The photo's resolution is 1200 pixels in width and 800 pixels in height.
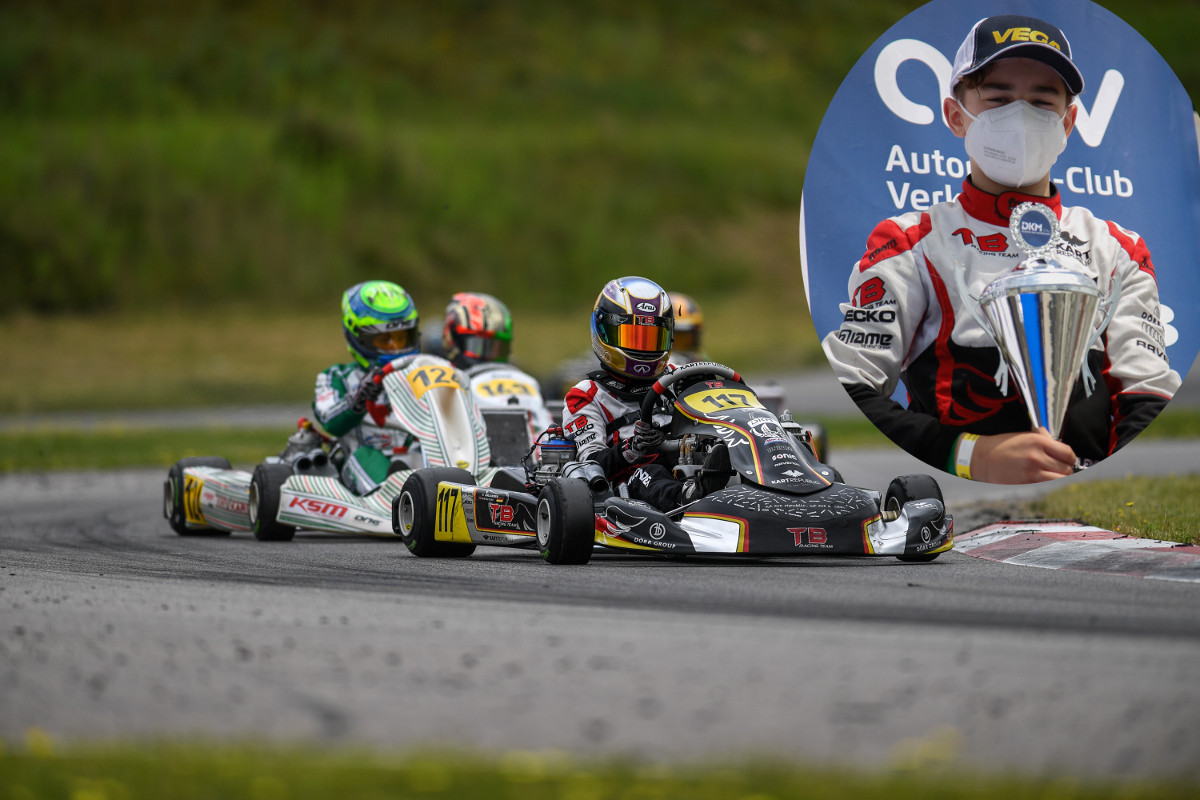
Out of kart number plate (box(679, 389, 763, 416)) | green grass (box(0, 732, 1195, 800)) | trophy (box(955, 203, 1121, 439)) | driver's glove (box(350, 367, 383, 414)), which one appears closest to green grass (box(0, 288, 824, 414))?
driver's glove (box(350, 367, 383, 414))

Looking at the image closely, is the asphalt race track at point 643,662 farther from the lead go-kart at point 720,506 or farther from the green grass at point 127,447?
the green grass at point 127,447

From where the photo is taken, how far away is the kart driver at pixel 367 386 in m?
10.3

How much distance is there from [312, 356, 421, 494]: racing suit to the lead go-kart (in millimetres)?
1994

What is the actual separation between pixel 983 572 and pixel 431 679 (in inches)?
130

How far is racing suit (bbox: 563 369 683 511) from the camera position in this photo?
7.95 metres

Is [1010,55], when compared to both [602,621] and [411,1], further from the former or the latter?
[411,1]

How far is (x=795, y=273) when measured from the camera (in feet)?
175

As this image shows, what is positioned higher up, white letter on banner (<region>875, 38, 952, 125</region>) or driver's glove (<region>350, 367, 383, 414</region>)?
white letter on banner (<region>875, 38, 952, 125</region>)

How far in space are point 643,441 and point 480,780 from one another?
447cm

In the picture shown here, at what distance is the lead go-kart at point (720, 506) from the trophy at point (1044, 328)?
1.07m

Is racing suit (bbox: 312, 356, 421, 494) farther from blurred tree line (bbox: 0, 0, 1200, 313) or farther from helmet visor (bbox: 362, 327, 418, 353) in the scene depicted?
blurred tree line (bbox: 0, 0, 1200, 313)

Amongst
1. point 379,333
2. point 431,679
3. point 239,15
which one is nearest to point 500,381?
point 379,333

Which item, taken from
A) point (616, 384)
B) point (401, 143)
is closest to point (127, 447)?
point (616, 384)

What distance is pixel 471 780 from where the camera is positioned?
3584 mm
